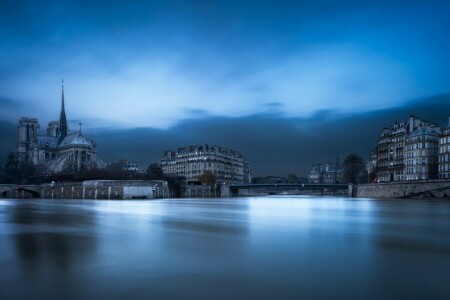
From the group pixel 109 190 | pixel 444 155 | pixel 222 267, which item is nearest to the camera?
pixel 222 267

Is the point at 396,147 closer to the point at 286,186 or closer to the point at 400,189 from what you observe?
the point at 400,189

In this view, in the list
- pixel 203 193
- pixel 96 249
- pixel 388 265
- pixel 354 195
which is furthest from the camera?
pixel 203 193

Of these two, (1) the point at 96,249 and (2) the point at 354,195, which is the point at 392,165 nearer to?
(2) the point at 354,195

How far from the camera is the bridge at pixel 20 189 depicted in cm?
10081

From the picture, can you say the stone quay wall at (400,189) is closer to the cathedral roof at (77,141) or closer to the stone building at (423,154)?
the stone building at (423,154)

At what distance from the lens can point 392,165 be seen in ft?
347

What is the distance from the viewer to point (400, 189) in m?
82.1

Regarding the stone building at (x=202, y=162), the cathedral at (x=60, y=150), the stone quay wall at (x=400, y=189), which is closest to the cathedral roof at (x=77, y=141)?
the cathedral at (x=60, y=150)

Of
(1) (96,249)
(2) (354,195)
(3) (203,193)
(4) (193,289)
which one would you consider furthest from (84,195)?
(4) (193,289)

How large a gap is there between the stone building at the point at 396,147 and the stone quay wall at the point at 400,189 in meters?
Answer: 11.0

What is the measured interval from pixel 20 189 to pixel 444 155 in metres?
98.0

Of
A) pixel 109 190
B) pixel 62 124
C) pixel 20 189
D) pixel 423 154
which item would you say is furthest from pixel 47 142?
pixel 423 154

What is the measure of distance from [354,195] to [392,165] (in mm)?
12368

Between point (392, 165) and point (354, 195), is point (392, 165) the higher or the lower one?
the higher one
